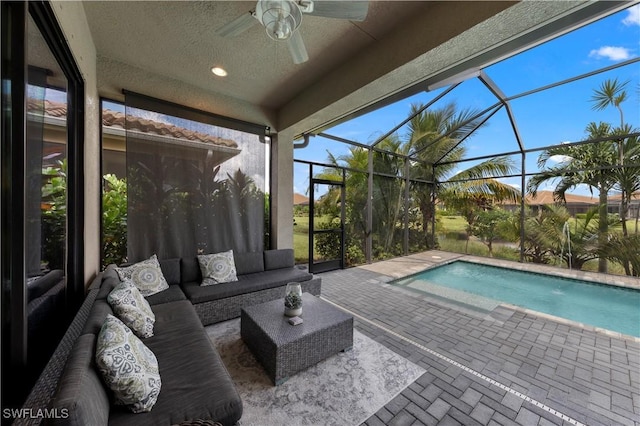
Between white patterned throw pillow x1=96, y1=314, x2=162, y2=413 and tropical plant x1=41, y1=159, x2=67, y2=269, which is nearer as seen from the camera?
white patterned throw pillow x1=96, y1=314, x2=162, y2=413

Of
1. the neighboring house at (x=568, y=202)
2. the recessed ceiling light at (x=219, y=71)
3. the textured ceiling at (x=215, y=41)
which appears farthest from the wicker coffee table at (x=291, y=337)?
the neighboring house at (x=568, y=202)

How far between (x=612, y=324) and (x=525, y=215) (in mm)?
3693

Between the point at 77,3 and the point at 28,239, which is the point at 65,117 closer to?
the point at 77,3

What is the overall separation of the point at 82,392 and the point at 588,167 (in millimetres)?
8481

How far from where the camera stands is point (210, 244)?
3.71 metres

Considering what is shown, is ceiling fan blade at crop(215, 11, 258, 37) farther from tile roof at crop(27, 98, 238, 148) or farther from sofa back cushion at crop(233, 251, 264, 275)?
sofa back cushion at crop(233, 251, 264, 275)

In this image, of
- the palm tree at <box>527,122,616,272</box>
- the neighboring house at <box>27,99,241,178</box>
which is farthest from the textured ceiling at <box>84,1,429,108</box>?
the palm tree at <box>527,122,616,272</box>

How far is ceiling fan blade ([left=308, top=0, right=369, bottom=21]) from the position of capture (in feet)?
5.37

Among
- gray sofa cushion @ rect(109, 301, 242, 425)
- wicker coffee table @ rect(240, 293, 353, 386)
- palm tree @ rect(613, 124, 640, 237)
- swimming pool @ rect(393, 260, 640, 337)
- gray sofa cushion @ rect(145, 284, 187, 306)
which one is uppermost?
palm tree @ rect(613, 124, 640, 237)

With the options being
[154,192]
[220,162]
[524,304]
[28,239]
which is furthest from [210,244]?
[524,304]

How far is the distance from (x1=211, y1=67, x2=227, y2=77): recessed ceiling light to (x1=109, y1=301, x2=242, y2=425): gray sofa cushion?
3025 mm

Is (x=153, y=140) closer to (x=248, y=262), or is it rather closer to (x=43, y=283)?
(x=248, y=262)

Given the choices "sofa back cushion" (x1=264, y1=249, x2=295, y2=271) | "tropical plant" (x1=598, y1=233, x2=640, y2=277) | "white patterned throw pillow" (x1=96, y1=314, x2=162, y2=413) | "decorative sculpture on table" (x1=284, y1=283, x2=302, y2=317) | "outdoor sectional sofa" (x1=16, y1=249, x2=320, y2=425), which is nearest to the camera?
"outdoor sectional sofa" (x1=16, y1=249, x2=320, y2=425)

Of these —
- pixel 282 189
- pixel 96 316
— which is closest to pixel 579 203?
pixel 282 189
